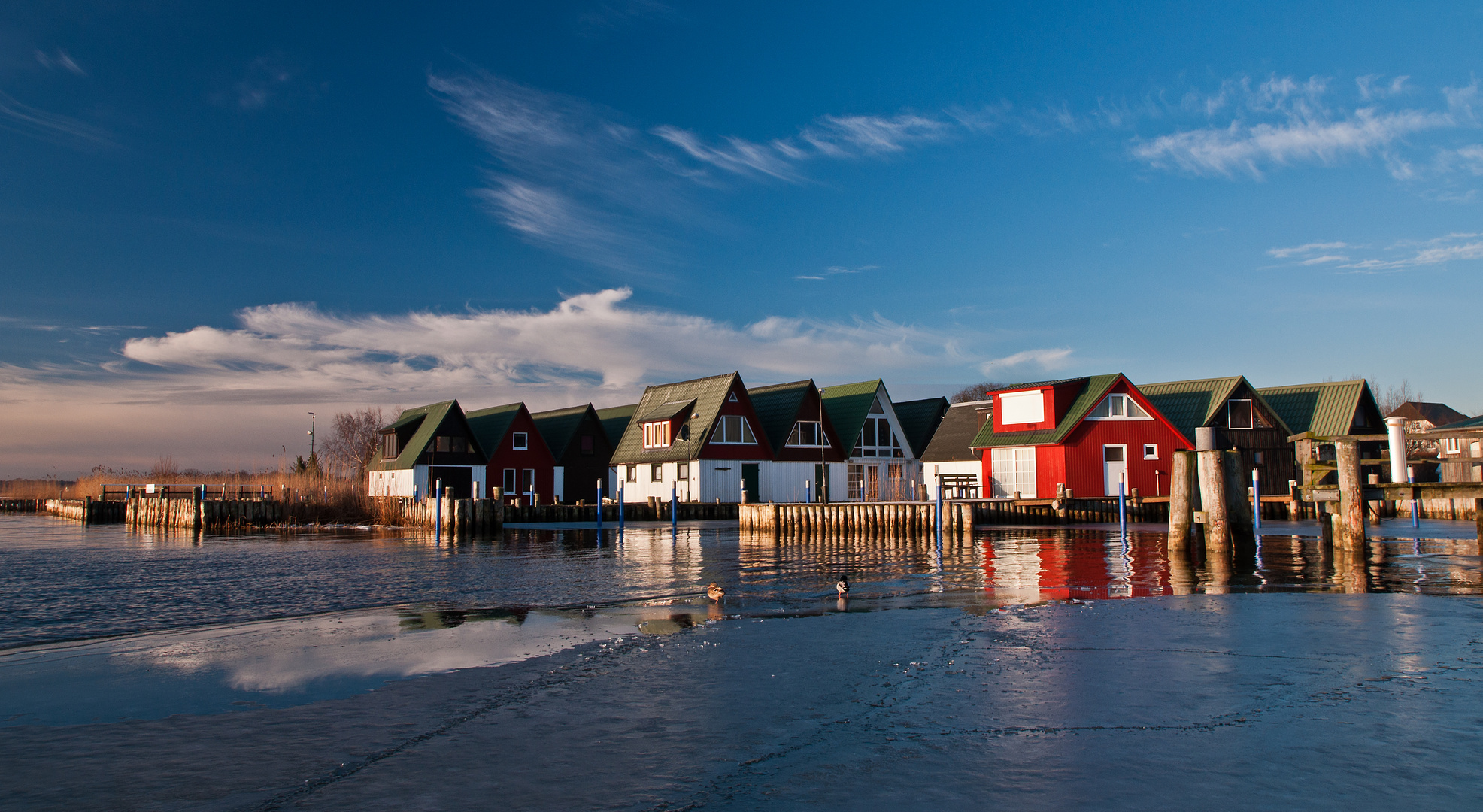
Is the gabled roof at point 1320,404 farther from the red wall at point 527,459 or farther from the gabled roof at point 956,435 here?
the red wall at point 527,459

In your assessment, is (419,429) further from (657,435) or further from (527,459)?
(657,435)

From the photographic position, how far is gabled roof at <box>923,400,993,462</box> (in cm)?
5341

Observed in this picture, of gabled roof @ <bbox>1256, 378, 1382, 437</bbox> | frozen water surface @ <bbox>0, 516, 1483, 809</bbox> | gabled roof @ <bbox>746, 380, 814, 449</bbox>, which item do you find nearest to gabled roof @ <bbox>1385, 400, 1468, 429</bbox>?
gabled roof @ <bbox>1256, 378, 1382, 437</bbox>

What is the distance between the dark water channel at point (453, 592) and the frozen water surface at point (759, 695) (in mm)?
103

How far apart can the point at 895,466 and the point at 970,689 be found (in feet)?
162

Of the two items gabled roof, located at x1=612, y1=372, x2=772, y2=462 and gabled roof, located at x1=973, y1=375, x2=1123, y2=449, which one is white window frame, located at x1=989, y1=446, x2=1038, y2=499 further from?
gabled roof, located at x1=612, y1=372, x2=772, y2=462

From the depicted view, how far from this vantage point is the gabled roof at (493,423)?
2340 inches

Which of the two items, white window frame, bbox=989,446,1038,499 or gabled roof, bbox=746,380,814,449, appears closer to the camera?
white window frame, bbox=989,446,1038,499

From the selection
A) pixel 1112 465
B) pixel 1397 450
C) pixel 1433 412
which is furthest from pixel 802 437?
pixel 1433 412

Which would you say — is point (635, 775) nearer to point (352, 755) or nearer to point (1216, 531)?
point (352, 755)

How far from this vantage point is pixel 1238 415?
48625mm

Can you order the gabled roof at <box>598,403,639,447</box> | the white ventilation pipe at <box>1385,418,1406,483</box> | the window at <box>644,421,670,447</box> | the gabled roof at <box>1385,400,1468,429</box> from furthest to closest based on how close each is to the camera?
the gabled roof at <box>1385,400,1468,429</box> < the gabled roof at <box>598,403,639,447</box> < the window at <box>644,421,670,447</box> < the white ventilation pipe at <box>1385,418,1406,483</box>

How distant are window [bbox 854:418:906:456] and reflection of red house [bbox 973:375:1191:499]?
35.1ft

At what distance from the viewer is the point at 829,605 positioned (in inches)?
551
